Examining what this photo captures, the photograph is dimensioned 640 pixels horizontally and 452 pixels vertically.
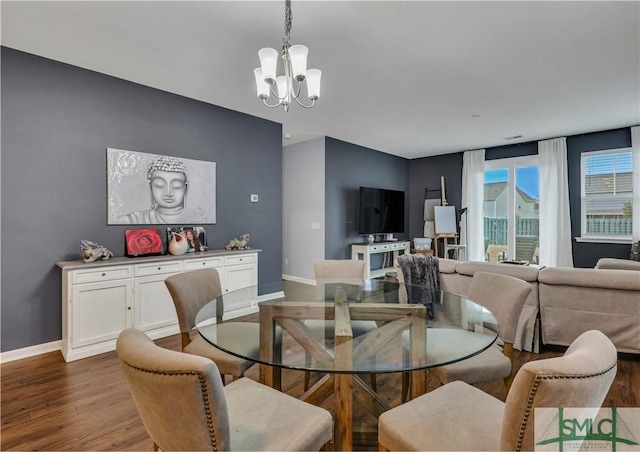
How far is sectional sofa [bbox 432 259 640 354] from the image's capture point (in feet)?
8.70

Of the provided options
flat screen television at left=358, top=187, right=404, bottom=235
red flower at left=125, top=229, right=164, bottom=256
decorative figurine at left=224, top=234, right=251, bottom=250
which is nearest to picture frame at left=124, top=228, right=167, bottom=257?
red flower at left=125, top=229, right=164, bottom=256

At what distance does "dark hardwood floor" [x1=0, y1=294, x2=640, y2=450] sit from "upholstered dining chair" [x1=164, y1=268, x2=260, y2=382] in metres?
0.54

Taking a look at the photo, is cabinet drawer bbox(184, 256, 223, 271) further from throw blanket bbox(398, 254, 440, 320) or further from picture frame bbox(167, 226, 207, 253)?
throw blanket bbox(398, 254, 440, 320)

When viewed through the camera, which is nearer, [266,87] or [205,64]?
[266,87]

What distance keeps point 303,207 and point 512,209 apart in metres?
4.20

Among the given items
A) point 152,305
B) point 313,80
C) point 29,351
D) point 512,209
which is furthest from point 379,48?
point 512,209

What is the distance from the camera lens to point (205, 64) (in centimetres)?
302

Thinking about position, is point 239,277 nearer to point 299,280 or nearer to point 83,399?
point 83,399

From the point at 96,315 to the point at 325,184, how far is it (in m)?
3.93

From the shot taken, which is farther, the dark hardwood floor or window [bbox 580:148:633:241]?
window [bbox 580:148:633:241]

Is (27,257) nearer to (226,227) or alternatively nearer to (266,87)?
(226,227)

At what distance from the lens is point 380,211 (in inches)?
262

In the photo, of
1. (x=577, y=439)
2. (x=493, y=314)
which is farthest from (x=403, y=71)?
(x=577, y=439)

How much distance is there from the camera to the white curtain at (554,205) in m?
5.68
